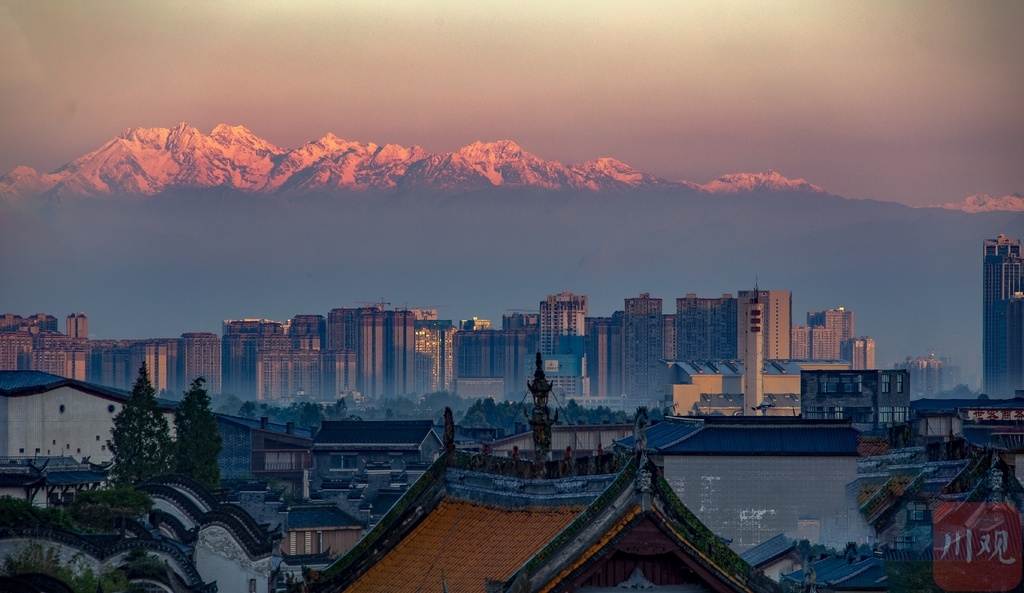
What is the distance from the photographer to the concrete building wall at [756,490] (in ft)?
173

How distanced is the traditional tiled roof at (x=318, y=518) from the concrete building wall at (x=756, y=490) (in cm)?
1627

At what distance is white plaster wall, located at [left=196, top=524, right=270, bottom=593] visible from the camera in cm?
5231

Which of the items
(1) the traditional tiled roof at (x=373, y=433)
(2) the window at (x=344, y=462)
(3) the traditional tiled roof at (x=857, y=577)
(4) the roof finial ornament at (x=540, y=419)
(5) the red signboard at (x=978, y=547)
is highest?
(4) the roof finial ornament at (x=540, y=419)

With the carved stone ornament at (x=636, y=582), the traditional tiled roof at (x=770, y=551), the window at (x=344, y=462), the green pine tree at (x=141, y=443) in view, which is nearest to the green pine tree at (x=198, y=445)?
the green pine tree at (x=141, y=443)

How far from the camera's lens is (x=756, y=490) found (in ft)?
178

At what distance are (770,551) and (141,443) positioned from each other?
141 feet

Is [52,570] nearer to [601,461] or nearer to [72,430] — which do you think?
[601,461]

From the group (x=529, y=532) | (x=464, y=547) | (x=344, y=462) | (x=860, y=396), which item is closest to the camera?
(x=529, y=532)

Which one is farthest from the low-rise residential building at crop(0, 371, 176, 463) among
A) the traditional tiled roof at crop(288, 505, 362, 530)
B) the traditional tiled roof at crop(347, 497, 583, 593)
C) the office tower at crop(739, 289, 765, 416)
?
the office tower at crop(739, 289, 765, 416)

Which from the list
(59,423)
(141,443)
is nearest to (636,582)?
(141,443)

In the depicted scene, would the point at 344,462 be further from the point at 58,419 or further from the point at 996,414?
the point at 996,414

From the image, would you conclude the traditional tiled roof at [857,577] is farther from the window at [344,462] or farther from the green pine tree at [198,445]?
the window at [344,462]

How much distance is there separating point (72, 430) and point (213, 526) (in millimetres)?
50205

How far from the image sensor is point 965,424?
89000 millimetres
